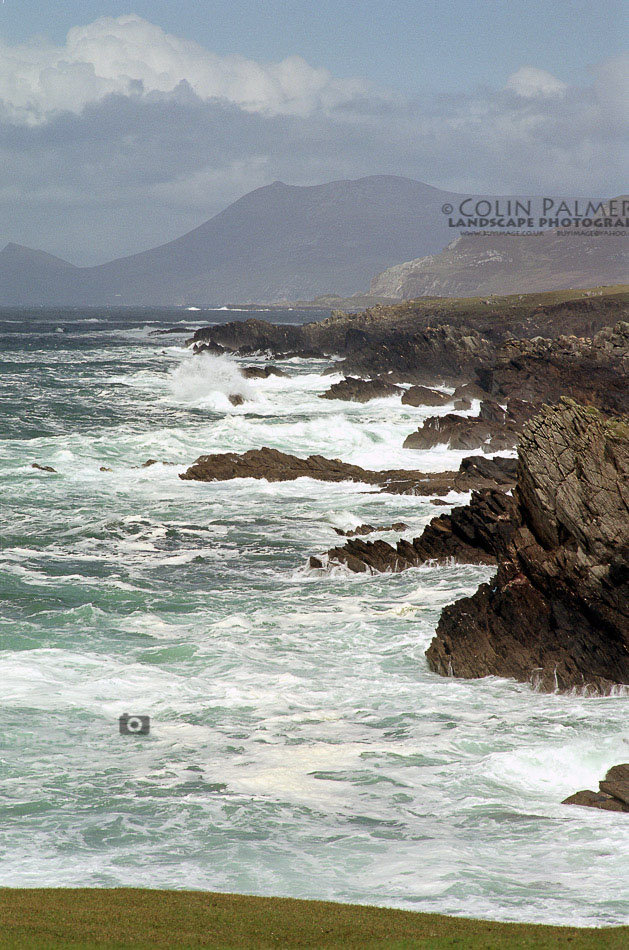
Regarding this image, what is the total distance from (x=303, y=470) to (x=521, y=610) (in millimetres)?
17777

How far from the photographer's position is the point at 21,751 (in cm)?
1310

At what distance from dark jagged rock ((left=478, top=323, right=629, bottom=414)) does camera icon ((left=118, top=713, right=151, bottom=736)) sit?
102 ft

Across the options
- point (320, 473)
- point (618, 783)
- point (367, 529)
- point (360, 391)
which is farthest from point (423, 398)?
point (618, 783)

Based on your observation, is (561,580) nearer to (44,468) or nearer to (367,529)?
(367,529)

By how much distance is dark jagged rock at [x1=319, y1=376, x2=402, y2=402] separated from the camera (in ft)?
181

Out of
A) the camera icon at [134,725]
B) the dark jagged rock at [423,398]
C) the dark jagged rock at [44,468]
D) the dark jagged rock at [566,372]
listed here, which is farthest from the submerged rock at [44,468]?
the dark jagged rock at [423,398]

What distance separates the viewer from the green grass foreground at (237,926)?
24.4ft

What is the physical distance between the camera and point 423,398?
53.6 m

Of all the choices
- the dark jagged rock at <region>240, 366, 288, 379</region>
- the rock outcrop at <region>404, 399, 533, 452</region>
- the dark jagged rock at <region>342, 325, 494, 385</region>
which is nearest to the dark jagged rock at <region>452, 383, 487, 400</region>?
the dark jagged rock at <region>342, 325, 494, 385</region>

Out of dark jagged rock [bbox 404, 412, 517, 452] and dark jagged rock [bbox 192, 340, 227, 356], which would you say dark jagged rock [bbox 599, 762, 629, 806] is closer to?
dark jagged rock [bbox 404, 412, 517, 452]

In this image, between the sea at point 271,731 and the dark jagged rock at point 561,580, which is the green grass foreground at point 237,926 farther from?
the dark jagged rock at point 561,580

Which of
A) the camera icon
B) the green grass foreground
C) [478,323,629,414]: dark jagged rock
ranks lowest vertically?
the camera icon

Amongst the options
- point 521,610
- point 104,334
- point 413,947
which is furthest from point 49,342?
point 413,947

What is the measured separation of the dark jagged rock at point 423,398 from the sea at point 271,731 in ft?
81.4
